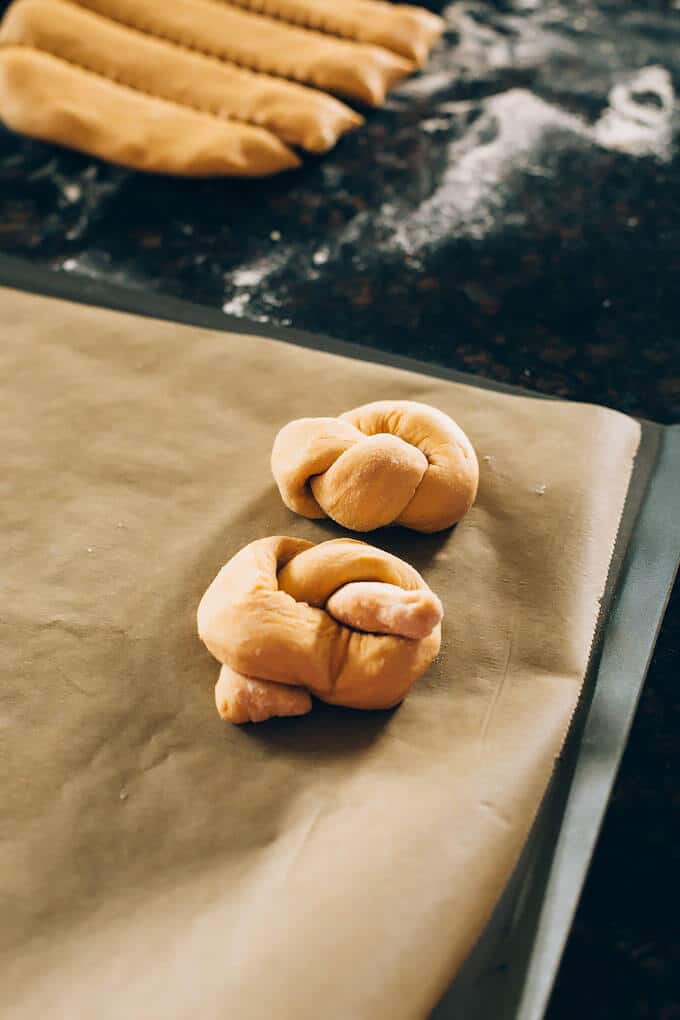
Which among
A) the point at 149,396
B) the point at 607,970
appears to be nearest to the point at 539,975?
the point at 607,970

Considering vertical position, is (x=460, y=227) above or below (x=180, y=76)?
below

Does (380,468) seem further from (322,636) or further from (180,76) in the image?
(180,76)

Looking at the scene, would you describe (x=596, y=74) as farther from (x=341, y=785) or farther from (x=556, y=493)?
(x=341, y=785)

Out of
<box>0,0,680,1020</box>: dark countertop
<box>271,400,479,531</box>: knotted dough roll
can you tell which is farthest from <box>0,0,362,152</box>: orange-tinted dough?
<box>271,400,479,531</box>: knotted dough roll

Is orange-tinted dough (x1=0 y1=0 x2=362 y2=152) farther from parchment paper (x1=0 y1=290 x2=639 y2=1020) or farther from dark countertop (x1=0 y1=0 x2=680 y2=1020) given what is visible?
parchment paper (x1=0 y1=290 x2=639 y2=1020)

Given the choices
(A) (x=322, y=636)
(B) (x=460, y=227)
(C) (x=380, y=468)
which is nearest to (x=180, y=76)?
(B) (x=460, y=227)

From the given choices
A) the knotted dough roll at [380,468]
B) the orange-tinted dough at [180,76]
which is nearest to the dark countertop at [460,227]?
the orange-tinted dough at [180,76]

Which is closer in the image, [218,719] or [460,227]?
[218,719]
